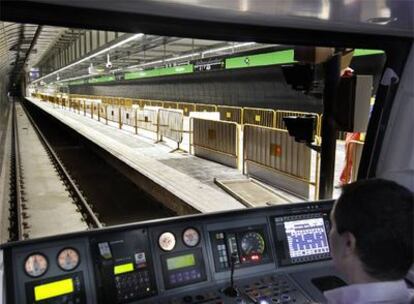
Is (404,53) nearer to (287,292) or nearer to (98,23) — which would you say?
(287,292)

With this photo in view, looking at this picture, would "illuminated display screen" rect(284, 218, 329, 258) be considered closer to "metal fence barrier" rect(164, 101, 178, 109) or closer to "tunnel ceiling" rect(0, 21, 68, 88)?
"tunnel ceiling" rect(0, 21, 68, 88)

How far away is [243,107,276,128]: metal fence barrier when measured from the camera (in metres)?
14.7

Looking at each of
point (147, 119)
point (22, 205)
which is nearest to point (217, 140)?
point (22, 205)

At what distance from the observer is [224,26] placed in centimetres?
235

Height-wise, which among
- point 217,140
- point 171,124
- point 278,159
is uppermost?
point 171,124

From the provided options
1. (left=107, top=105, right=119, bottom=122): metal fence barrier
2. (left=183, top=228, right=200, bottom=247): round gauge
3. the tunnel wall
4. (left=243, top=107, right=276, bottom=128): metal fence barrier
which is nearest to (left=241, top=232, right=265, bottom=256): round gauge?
(left=183, top=228, right=200, bottom=247): round gauge

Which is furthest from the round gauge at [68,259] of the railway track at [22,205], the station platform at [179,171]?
the railway track at [22,205]

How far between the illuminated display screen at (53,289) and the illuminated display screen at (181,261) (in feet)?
1.77

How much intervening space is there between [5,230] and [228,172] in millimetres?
4665

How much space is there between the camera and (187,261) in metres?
2.36

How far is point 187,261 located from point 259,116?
43.6ft

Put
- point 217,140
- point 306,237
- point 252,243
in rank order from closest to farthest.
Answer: point 252,243, point 306,237, point 217,140

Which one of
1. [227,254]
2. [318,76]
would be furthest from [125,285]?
[318,76]

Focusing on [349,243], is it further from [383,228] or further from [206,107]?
[206,107]
